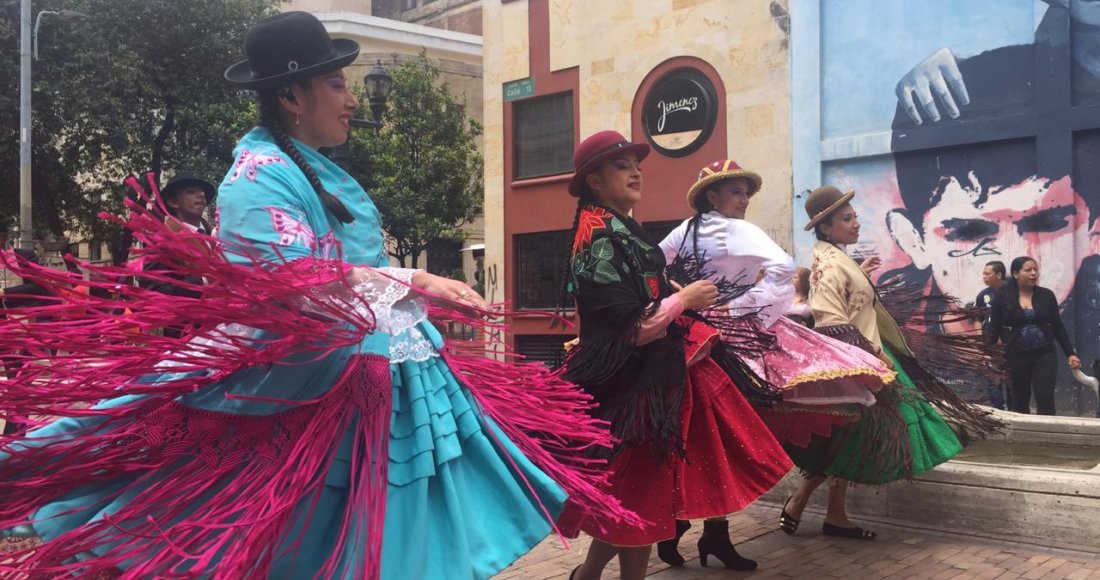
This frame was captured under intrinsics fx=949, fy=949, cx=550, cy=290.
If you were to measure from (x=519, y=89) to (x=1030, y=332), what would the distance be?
12.0 metres

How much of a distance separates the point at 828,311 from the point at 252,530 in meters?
4.11

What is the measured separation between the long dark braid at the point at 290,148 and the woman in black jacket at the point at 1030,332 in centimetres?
837

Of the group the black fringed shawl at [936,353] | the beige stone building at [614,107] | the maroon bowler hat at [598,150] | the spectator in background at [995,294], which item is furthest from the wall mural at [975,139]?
the maroon bowler hat at [598,150]

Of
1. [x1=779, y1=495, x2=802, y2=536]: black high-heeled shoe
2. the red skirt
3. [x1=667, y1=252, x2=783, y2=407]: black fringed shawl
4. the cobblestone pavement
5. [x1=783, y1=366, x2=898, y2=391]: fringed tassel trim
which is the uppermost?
[x1=667, y1=252, x2=783, y2=407]: black fringed shawl

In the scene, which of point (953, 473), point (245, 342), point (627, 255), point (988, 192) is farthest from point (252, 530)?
point (988, 192)

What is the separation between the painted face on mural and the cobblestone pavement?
7349 millimetres

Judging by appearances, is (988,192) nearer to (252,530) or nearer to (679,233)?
(679,233)

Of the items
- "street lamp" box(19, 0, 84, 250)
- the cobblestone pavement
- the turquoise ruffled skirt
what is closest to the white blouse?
the cobblestone pavement

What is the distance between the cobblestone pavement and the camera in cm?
479

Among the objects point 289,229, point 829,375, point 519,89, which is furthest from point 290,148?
point 519,89

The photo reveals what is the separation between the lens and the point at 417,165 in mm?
25062

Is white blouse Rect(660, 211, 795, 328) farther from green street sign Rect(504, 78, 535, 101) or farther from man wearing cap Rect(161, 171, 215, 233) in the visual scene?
green street sign Rect(504, 78, 535, 101)

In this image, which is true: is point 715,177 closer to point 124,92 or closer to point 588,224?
point 588,224

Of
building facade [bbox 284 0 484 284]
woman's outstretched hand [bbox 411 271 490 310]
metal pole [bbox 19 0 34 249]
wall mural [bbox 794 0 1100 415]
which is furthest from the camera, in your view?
building facade [bbox 284 0 484 284]
